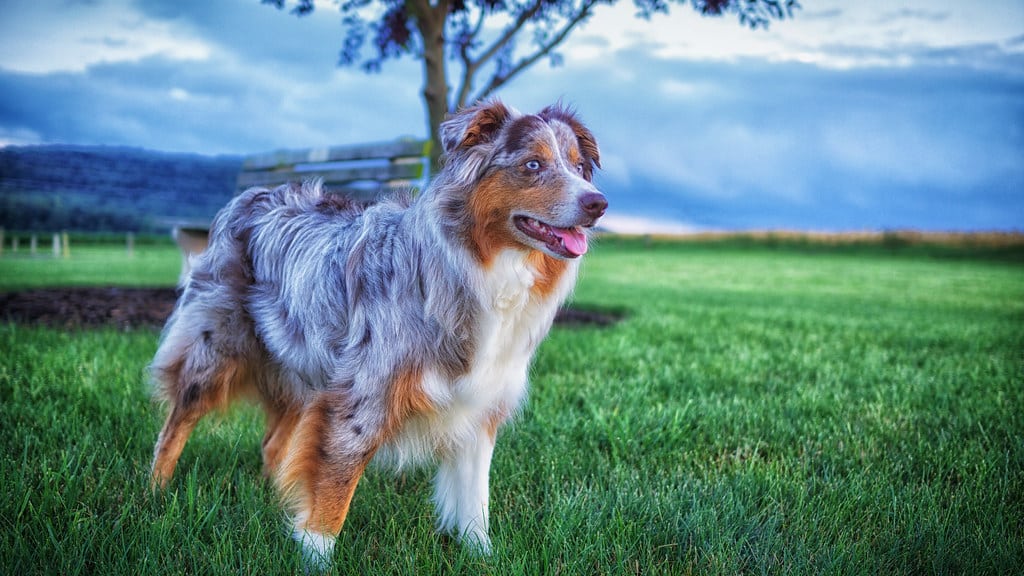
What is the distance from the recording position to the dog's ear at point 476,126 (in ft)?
8.65

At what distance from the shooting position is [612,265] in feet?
77.4

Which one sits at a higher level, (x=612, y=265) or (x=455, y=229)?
(x=455, y=229)

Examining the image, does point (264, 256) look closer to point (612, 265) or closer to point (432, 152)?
point (432, 152)

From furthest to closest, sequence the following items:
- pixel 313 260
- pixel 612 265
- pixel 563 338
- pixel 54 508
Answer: pixel 612 265 → pixel 563 338 → pixel 313 260 → pixel 54 508

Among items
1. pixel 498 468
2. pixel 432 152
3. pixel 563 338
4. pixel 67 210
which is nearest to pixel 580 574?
pixel 498 468

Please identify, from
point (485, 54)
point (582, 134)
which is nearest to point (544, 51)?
point (485, 54)

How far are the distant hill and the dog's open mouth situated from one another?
46.7 feet

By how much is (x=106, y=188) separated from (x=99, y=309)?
37.5 ft

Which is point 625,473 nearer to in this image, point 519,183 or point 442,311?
point 442,311

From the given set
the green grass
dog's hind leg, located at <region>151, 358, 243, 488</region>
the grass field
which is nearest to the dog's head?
the grass field

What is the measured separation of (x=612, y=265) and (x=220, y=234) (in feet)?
68.1

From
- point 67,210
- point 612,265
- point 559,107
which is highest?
point 559,107

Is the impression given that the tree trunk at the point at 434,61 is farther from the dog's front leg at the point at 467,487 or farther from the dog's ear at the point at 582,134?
the dog's front leg at the point at 467,487

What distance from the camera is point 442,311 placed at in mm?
2543
